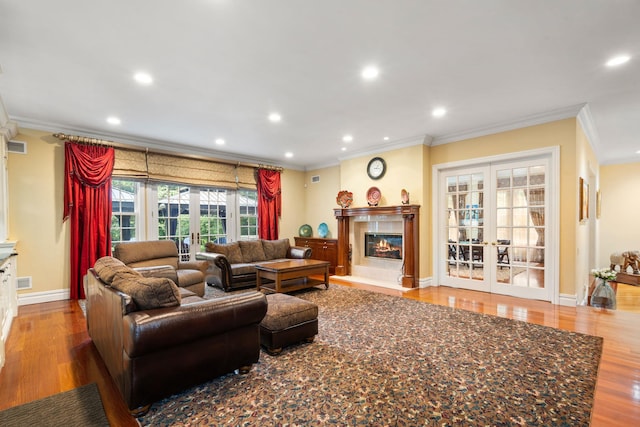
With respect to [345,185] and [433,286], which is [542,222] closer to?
[433,286]

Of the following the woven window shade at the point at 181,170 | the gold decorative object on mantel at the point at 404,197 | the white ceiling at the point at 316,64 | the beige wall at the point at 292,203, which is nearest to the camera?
the white ceiling at the point at 316,64

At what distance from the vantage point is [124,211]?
5426mm

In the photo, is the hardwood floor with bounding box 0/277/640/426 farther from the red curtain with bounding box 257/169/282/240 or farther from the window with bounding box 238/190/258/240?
the red curtain with bounding box 257/169/282/240

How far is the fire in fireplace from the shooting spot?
6102 mm

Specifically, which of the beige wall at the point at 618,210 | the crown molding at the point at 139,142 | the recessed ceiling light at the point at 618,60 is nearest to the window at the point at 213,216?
the crown molding at the point at 139,142

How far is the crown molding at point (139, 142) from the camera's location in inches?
179

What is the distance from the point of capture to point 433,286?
5.54 meters

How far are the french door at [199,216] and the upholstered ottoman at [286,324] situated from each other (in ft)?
12.5

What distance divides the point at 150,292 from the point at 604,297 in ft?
19.1

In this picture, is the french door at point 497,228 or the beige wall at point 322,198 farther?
the beige wall at point 322,198

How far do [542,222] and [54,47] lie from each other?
618cm

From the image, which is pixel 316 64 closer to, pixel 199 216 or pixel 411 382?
pixel 411 382

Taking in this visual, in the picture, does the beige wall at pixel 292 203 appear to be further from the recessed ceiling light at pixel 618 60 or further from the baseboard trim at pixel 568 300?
the recessed ceiling light at pixel 618 60

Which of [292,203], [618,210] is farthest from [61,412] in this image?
[618,210]
